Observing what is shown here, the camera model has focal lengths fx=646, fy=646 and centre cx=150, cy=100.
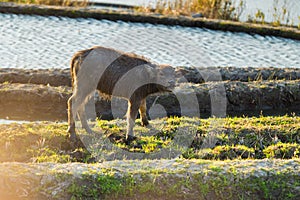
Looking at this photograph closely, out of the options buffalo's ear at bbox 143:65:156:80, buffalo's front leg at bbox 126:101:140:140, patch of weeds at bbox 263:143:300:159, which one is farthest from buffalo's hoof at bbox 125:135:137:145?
patch of weeds at bbox 263:143:300:159

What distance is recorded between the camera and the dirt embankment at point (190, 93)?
32.3ft

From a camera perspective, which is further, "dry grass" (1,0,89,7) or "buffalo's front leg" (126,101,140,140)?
"dry grass" (1,0,89,7)

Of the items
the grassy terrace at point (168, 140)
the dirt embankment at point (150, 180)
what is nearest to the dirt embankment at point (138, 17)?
the grassy terrace at point (168, 140)

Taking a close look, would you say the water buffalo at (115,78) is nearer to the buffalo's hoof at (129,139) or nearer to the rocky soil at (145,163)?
the buffalo's hoof at (129,139)

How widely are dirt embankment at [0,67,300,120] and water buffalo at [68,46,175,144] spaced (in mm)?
1929

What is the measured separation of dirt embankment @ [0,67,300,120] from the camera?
9.86 meters

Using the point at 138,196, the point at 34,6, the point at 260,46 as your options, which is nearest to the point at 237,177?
the point at 138,196

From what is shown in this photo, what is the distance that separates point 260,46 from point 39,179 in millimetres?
9924

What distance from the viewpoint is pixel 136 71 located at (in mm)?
7781

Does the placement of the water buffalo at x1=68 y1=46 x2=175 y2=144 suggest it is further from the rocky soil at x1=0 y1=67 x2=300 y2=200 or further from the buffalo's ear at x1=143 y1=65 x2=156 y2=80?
the rocky soil at x1=0 y1=67 x2=300 y2=200

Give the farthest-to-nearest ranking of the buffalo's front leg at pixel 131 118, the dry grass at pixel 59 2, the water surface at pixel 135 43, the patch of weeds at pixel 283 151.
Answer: the dry grass at pixel 59 2
the water surface at pixel 135 43
the buffalo's front leg at pixel 131 118
the patch of weeds at pixel 283 151

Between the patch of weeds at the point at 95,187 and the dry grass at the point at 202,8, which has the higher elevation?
the dry grass at the point at 202,8

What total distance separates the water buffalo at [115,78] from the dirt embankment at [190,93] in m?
1.93

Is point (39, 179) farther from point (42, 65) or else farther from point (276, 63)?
point (276, 63)
